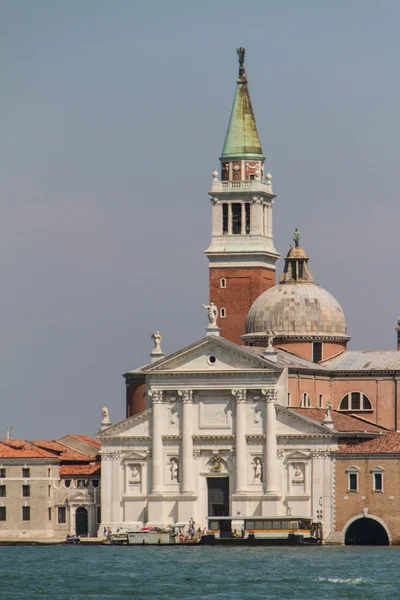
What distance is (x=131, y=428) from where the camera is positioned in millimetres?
129375

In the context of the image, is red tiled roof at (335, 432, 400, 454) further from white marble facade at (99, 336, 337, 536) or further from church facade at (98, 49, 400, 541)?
white marble facade at (99, 336, 337, 536)

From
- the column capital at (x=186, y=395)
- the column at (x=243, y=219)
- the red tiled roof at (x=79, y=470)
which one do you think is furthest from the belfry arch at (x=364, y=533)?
the column at (x=243, y=219)

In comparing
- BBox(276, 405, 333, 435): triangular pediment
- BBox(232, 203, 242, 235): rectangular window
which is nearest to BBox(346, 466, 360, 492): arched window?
BBox(276, 405, 333, 435): triangular pediment

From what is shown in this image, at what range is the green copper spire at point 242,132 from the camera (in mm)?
142250

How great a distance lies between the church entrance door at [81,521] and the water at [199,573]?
1077 cm

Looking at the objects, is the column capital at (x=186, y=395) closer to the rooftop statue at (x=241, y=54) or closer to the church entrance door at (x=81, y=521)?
the church entrance door at (x=81, y=521)

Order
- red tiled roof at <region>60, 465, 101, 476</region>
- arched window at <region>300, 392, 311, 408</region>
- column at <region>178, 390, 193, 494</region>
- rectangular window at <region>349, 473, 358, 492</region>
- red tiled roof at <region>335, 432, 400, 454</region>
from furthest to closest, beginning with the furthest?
red tiled roof at <region>60, 465, 101, 476</region>, arched window at <region>300, 392, 311, 408</region>, column at <region>178, 390, 193, 494</region>, rectangular window at <region>349, 473, 358, 492</region>, red tiled roof at <region>335, 432, 400, 454</region>

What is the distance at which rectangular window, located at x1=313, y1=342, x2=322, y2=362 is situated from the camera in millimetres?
136625

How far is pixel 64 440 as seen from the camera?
485 feet

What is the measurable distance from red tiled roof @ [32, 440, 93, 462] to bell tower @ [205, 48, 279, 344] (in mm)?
9545

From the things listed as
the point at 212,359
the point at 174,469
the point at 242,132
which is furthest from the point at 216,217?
the point at 174,469

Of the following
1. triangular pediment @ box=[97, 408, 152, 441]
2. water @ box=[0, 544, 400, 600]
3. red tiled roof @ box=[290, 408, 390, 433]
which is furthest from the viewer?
triangular pediment @ box=[97, 408, 152, 441]

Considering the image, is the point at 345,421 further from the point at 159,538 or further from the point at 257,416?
the point at 159,538

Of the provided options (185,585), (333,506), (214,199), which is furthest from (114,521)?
(185,585)
